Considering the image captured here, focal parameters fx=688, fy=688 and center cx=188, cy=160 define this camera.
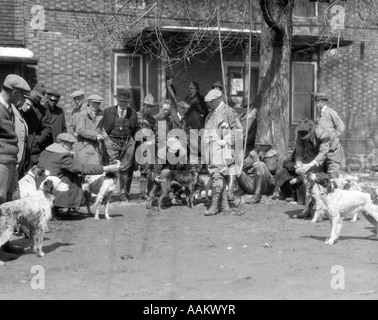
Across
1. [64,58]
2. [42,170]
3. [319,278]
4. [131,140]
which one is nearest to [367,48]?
[64,58]

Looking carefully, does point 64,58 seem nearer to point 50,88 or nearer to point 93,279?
point 50,88

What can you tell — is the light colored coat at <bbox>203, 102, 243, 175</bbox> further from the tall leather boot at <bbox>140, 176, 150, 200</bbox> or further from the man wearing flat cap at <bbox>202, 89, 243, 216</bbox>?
the tall leather boot at <bbox>140, 176, 150, 200</bbox>

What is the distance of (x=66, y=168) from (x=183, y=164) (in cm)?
241

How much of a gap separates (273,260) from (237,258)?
1.40 ft

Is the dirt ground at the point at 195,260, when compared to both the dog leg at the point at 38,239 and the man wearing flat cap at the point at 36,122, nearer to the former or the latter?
the dog leg at the point at 38,239

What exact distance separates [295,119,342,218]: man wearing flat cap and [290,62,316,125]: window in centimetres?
921

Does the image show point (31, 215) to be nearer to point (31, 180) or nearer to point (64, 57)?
point (31, 180)

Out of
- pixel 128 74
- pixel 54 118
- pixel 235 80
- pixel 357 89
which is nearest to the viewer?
pixel 54 118

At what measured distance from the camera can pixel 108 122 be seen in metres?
13.1

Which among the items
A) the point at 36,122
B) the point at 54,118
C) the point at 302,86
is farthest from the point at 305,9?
the point at 36,122

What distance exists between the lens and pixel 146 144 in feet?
42.2

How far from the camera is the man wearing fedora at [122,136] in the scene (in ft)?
42.8

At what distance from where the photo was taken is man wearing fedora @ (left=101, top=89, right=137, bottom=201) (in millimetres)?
13055

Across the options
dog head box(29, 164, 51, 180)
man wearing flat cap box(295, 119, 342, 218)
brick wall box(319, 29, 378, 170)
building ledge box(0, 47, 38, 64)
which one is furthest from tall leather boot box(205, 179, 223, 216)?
brick wall box(319, 29, 378, 170)
